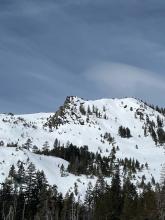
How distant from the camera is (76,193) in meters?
192

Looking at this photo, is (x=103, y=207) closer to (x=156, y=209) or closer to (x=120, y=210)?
(x=120, y=210)

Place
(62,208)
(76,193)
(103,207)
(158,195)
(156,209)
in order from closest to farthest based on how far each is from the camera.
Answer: (158,195) < (156,209) < (103,207) < (62,208) < (76,193)

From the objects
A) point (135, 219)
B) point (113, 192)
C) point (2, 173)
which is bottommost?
point (135, 219)

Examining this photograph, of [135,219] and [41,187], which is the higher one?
[41,187]

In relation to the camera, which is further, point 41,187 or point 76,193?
point 76,193

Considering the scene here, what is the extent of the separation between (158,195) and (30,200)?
40.8 meters

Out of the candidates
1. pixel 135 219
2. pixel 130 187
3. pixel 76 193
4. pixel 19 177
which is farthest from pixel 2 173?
pixel 135 219

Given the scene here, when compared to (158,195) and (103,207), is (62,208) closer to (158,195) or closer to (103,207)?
(103,207)

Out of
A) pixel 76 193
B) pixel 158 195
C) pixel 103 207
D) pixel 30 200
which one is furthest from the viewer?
pixel 76 193

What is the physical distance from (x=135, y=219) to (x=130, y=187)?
76.5ft

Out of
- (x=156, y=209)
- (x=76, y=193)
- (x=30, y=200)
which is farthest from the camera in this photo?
(x=76, y=193)

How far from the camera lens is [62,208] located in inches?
5581

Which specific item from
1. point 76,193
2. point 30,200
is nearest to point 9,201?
point 30,200

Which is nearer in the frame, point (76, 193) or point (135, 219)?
point (135, 219)
